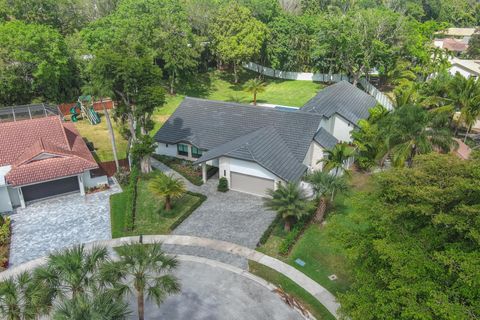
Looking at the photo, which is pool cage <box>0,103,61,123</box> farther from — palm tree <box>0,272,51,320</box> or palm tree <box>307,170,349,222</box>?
palm tree <box>0,272,51,320</box>

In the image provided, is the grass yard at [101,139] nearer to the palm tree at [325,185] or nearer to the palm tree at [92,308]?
the palm tree at [325,185]

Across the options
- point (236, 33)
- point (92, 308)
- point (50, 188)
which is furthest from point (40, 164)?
point (236, 33)

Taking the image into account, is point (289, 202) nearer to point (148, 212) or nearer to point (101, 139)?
point (148, 212)

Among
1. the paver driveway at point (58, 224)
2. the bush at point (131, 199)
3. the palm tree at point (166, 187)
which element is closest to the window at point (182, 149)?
the bush at point (131, 199)

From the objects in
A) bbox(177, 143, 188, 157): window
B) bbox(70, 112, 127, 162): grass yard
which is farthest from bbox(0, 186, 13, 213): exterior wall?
bbox(177, 143, 188, 157): window

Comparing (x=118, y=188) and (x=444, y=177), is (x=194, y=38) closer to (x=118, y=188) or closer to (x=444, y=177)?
(x=118, y=188)

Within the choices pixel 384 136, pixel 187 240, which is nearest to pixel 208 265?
pixel 187 240
